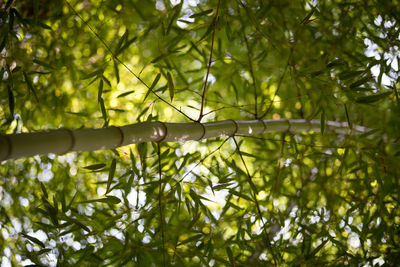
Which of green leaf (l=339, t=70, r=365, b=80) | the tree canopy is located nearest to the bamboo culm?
the tree canopy

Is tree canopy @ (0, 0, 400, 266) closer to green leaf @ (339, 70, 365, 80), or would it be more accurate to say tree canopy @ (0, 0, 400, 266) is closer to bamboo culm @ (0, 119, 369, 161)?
green leaf @ (339, 70, 365, 80)

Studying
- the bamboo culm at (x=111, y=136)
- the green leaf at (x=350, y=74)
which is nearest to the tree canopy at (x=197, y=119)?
the green leaf at (x=350, y=74)

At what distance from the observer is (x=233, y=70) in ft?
7.00

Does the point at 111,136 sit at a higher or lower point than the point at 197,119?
lower

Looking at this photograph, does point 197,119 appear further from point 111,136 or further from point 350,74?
point 111,136

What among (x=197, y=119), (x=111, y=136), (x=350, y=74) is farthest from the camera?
(x=197, y=119)

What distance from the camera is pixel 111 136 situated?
1007mm

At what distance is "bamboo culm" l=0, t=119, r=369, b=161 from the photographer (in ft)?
2.65

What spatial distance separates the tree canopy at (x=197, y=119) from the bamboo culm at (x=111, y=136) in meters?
0.19

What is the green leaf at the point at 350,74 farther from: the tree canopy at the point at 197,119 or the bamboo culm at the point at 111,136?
the bamboo culm at the point at 111,136

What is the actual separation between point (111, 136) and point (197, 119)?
3.15 feet

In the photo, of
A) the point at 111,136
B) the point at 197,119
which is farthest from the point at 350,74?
the point at 111,136

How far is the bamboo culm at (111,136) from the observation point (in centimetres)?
81

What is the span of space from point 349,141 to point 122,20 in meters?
1.32
